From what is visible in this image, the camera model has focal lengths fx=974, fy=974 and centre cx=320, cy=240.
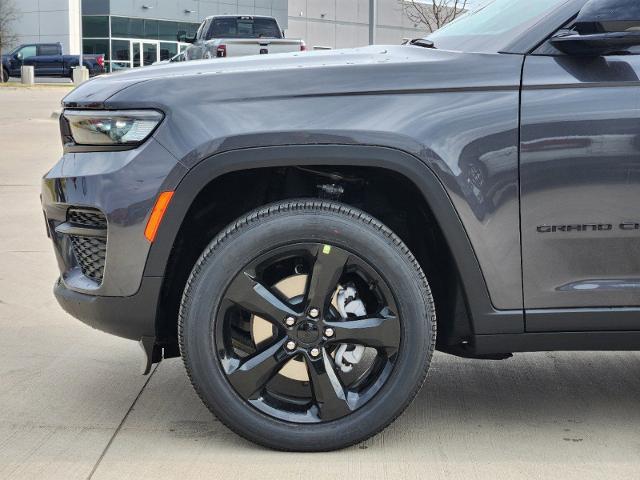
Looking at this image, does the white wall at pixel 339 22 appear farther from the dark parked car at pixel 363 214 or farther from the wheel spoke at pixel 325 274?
the wheel spoke at pixel 325 274

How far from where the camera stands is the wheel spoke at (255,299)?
317cm

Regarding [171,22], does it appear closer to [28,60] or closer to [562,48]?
[28,60]

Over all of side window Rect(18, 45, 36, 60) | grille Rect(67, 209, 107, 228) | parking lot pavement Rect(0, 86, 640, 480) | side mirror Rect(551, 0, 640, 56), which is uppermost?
side window Rect(18, 45, 36, 60)

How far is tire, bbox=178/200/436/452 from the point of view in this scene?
315 centimetres

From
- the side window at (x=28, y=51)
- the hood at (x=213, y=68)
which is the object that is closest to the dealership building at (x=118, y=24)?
the side window at (x=28, y=51)

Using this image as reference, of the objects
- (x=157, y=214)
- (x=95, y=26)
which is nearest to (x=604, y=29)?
(x=157, y=214)

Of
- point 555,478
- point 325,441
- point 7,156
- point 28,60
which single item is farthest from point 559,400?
point 28,60

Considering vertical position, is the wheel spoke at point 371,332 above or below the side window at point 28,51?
below

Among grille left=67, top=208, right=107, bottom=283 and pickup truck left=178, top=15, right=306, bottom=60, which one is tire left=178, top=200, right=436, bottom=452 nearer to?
grille left=67, top=208, right=107, bottom=283

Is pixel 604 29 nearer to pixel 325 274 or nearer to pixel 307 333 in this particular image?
pixel 325 274

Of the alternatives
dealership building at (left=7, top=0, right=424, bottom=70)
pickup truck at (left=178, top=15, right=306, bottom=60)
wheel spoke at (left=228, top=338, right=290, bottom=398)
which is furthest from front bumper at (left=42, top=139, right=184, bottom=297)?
dealership building at (left=7, top=0, right=424, bottom=70)

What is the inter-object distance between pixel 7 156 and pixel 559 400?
34.1 feet

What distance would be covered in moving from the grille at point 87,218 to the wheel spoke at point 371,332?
2.66ft

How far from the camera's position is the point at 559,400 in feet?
12.9
